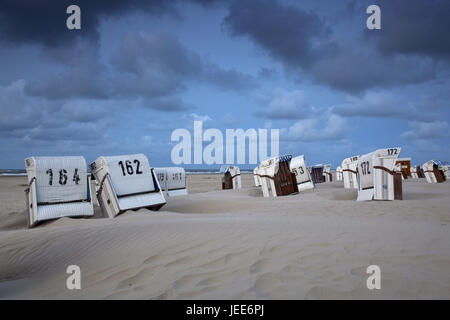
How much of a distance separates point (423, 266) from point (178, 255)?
2.85 metres

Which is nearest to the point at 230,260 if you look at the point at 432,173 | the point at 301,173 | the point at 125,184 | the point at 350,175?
the point at 125,184

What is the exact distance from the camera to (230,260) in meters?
3.91

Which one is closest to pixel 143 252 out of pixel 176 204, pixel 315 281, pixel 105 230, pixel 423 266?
pixel 105 230

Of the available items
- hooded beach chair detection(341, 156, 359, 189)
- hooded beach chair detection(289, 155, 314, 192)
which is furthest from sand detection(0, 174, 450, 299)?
hooded beach chair detection(341, 156, 359, 189)

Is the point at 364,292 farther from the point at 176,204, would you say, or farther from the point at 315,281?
the point at 176,204

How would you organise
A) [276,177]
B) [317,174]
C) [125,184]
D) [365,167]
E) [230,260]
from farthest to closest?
[317,174] < [276,177] < [365,167] < [125,184] < [230,260]

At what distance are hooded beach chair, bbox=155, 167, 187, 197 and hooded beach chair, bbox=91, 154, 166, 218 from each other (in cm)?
713

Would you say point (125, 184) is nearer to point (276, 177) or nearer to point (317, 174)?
point (276, 177)

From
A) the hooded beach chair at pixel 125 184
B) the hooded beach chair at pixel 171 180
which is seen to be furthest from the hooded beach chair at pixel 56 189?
the hooded beach chair at pixel 171 180

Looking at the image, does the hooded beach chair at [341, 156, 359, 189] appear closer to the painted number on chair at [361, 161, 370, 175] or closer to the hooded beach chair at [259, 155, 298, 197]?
the hooded beach chair at [259, 155, 298, 197]

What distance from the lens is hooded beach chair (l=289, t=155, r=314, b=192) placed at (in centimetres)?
1770

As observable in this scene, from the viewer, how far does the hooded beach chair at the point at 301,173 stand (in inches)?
697

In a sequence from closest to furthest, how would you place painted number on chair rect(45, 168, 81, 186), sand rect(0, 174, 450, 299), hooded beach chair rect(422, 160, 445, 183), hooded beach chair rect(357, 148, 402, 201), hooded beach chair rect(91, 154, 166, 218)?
sand rect(0, 174, 450, 299) → painted number on chair rect(45, 168, 81, 186) → hooded beach chair rect(91, 154, 166, 218) → hooded beach chair rect(357, 148, 402, 201) → hooded beach chair rect(422, 160, 445, 183)

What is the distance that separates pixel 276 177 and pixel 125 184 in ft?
26.5
